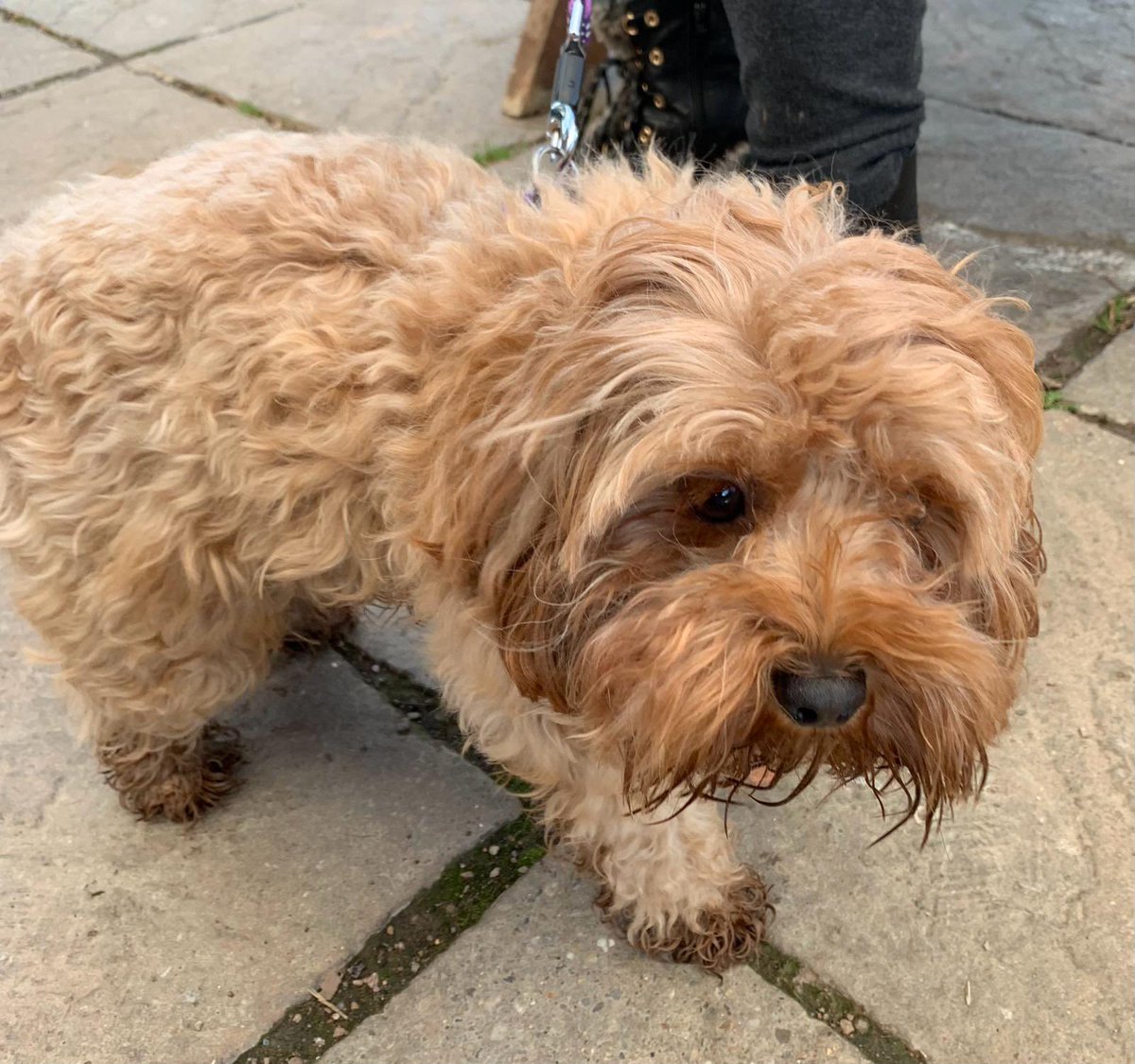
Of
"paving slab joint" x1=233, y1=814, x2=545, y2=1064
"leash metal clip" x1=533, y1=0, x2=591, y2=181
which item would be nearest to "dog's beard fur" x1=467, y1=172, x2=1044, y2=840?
"paving slab joint" x1=233, y1=814, x2=545, y2=1064

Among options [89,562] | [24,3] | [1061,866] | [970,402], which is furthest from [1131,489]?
[24,3]

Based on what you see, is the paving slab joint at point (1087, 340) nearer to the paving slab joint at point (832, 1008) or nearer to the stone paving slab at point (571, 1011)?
the paving slab joint at point (832, 1008)

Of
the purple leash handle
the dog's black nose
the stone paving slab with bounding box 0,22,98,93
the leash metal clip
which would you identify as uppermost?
the purple leash handle

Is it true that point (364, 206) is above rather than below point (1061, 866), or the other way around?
above

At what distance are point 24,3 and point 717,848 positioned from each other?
651 cm

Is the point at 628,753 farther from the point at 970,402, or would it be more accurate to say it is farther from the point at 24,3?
the point at 24,3

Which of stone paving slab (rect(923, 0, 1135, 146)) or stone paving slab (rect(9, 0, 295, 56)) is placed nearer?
stone paving slab (rect(923, 0, 1135, 146))

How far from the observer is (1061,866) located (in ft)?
7.61

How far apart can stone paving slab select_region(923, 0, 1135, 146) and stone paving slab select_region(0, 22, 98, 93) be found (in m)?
4.43

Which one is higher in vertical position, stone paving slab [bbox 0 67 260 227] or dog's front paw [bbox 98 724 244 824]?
stone paving slab [bbox 0 67 260 227]

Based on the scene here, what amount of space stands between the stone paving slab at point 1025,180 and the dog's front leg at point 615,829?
10.3 ft

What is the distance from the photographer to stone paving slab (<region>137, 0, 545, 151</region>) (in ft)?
16.6

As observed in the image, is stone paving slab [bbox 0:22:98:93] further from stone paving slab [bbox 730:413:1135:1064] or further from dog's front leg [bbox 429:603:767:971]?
stone paving slab [bbox 730:413:1135:1064]

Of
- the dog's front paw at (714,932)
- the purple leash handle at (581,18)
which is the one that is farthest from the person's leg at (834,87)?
the dog's front paw at (714,932)
